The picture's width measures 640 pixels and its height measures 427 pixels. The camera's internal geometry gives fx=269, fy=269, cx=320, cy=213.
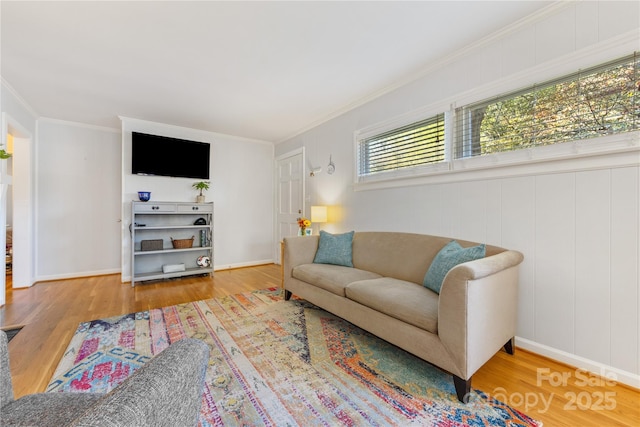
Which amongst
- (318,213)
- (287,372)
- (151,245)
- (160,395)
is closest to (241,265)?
(151,245)

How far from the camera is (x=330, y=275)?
2551 millimetres

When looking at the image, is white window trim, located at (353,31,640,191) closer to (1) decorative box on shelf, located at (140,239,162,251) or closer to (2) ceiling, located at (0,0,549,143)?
(2) ceiling, located at (0,0,549,143)

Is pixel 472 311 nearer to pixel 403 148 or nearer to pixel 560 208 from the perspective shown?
pixel 560 208

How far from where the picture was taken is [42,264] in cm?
400

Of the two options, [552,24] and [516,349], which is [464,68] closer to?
[552,24]

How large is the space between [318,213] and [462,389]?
264cm

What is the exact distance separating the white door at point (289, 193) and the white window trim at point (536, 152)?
211 cm

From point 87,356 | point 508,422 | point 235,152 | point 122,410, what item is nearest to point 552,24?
point 508,422

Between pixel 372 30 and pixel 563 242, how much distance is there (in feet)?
6.88

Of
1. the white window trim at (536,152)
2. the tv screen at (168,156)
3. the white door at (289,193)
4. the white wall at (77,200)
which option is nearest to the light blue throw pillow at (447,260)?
the white window trim at (536,152)

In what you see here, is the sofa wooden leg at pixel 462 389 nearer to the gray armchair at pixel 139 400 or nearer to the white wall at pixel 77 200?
the gray armchair at pixel 139 400

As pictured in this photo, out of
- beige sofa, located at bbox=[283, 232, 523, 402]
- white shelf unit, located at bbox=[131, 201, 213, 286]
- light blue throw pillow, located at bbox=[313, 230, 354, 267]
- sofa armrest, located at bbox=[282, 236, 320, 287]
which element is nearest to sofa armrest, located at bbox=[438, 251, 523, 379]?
beige sofa, located at bbox=[283, 232, 523, 402]

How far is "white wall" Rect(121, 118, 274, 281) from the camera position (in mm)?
4109

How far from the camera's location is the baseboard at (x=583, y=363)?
5.28ft
